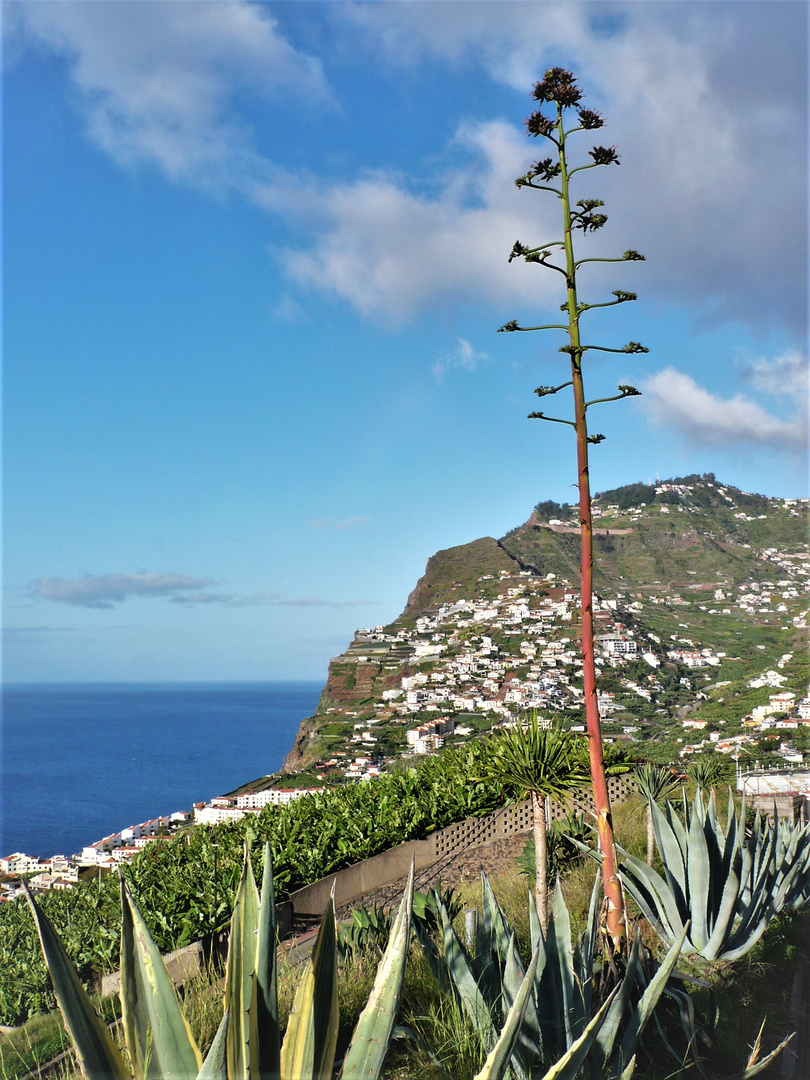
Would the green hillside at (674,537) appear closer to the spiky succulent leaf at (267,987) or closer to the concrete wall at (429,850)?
the concrete wall at (429,850)

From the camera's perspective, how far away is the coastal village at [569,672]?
1998 centimetres

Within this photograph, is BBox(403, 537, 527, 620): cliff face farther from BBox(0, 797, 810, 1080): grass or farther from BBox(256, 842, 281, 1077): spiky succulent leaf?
BBox(256, 842, 281, 1077): spiky succulent leaf

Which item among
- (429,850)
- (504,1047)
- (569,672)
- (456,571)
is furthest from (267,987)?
(456,571)

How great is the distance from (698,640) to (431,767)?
30.7m

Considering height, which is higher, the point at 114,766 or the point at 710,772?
the point at 710,772

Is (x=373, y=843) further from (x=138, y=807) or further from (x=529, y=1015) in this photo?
(x=138, y=807)

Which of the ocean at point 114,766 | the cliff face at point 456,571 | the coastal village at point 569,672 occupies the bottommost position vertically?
the ocean at point 114,766

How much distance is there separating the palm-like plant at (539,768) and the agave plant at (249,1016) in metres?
3.01

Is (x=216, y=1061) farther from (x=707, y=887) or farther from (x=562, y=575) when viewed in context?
(x=562, y=575)

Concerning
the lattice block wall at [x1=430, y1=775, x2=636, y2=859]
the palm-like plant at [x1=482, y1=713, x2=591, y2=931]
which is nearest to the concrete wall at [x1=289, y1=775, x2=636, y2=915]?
the lattice block wall at [x1=430, y1=775, x2=636, y2=859]

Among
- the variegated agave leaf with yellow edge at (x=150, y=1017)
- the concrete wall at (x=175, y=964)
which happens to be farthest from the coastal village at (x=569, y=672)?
the variegated agave leaf with yellow edge at (x=150, y=1017)

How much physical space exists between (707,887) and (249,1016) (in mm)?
3113

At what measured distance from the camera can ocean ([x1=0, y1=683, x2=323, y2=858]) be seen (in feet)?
155

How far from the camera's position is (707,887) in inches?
149
